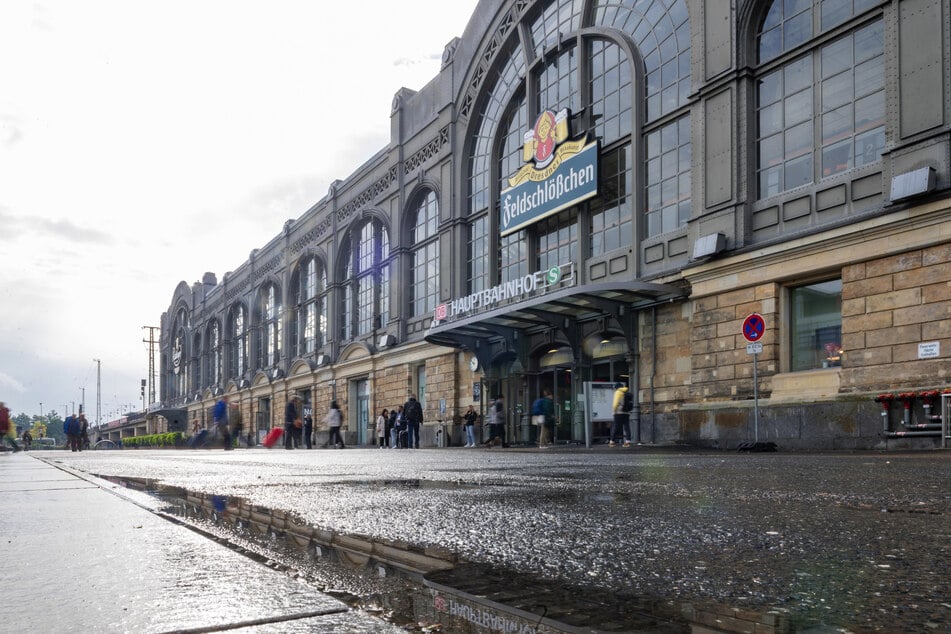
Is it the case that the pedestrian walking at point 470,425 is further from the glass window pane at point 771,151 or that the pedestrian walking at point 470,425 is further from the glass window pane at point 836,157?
the glass window pane at point 836,157

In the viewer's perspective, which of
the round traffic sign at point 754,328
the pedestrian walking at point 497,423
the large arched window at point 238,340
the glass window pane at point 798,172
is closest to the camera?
the round traffic sign at point 754,328

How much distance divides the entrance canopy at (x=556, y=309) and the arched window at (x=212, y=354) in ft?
143

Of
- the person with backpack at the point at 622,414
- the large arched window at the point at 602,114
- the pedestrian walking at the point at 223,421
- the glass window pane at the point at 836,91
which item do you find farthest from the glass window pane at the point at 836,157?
the pedestrian walking at the point at 223,421

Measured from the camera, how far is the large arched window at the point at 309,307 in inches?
1785

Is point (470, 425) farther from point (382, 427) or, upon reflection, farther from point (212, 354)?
point (212, 354)

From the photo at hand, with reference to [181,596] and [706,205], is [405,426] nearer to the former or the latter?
[706,205]

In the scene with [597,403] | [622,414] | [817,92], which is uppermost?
[817,92]

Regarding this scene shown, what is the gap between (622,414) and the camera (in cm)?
2003

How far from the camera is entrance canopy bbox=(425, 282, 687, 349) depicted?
789 inches

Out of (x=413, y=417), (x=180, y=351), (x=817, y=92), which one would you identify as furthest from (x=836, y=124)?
(x=180, y=351)

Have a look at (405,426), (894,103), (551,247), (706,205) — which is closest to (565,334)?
(551,247)

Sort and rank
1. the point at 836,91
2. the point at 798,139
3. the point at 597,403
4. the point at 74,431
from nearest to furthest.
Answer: the point at 836,91, the point at 798,139, the point at 597,403, the point at 74,431

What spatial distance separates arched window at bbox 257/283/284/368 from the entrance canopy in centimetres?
2628

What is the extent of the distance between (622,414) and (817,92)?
28.2 feet
